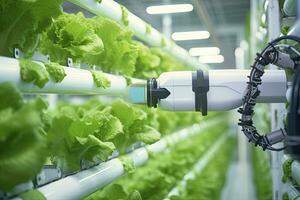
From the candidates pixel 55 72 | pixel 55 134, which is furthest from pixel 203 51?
pixel 55 134

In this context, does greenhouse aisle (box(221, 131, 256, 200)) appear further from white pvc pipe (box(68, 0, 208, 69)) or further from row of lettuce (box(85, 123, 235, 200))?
white pvc pipe (box(68, 0, 208, 69))

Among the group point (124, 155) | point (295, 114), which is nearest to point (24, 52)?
point (295, 114)

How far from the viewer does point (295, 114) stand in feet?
4.19

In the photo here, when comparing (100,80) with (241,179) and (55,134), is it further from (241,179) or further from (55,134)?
(241,179)

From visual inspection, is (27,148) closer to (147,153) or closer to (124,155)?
(124,155)

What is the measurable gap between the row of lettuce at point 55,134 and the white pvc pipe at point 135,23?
17.8 inches

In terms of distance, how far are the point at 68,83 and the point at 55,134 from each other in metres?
0.30

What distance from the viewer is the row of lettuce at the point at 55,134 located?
1001 millimetres

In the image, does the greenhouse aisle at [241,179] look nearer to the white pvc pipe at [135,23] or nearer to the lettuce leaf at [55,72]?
the white pvc pipe at [135,23]

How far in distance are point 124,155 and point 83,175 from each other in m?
0.66

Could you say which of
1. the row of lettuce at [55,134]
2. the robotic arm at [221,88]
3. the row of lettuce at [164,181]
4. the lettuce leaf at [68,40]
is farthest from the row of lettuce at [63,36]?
A: the row of lettuce at [164,181]

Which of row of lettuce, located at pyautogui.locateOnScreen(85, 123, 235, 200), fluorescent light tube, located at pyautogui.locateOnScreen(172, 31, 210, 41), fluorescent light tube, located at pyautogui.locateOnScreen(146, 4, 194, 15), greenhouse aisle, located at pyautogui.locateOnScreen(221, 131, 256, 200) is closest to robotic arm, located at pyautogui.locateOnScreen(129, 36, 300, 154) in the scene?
row of lettuce, located at pyautogui.locateOnScreen(85, 123, 235, 200)

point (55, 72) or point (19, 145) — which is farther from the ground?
point (55, 72)

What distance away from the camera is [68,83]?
1591 mm
